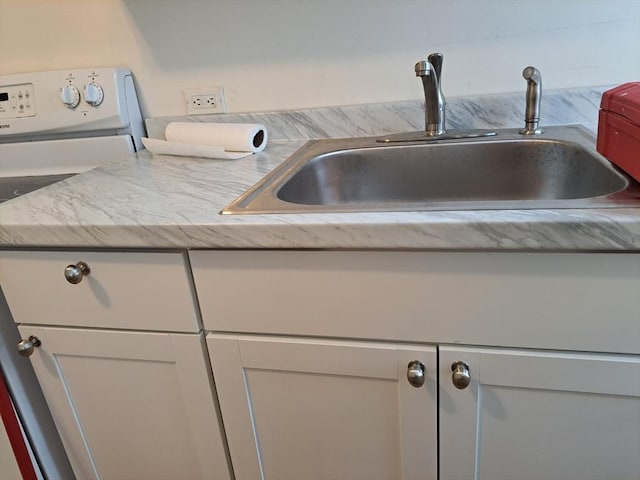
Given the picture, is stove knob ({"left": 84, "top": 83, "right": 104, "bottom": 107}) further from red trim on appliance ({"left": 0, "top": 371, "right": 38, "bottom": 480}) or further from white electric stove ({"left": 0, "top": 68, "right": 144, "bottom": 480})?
red trim on appliance ({"left": 0, "top": 371, "right": 38, "bottom": 480})

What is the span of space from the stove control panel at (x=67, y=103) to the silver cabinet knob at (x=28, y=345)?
2.03ft

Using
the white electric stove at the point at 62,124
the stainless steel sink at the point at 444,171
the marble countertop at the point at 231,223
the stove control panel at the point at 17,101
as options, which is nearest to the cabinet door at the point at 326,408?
the marble countertop at the point at 231,223

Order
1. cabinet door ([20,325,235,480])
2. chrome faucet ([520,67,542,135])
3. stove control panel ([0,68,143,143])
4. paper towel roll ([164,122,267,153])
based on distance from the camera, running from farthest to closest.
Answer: stove control panel ([0,68,143,143]), paper towel roll ([164,122,267,153]), chrome faucet ([520,67,542,135]), cabinet door ([20,325,235,480])

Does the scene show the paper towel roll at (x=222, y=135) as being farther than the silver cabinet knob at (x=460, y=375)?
Yes

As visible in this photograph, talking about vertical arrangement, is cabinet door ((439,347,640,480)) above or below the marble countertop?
below

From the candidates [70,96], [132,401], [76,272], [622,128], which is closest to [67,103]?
[70,96]

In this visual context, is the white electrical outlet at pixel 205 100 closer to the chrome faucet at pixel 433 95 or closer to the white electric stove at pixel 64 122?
the white electric stove at pixel 64 122

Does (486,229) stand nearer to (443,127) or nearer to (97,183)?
(443,127)

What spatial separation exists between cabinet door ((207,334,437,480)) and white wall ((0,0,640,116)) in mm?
720

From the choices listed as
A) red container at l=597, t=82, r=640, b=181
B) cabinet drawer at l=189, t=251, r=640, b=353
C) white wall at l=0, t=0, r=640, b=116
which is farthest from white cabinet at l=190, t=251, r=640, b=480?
white wall at l=0, t=0, r=640, b=116

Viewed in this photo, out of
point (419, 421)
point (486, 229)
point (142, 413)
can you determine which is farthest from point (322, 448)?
point (486, 229)

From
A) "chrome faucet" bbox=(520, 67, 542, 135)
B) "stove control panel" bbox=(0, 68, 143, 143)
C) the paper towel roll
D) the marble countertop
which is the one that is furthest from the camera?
"stove control panel" bbox=(0, 68, 143, 143)

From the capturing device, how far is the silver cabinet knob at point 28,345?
88 centimetres

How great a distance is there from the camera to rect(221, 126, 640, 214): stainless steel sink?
37.0 inches
